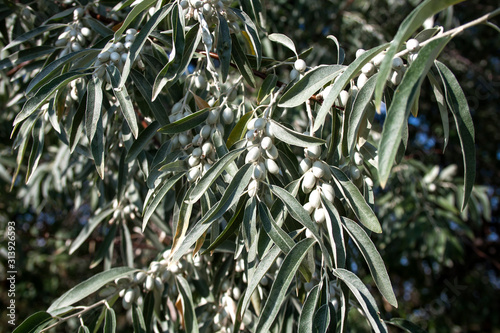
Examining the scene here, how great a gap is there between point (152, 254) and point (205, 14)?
1.96 meters

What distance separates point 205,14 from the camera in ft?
3.09

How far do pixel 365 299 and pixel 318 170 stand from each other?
257mm

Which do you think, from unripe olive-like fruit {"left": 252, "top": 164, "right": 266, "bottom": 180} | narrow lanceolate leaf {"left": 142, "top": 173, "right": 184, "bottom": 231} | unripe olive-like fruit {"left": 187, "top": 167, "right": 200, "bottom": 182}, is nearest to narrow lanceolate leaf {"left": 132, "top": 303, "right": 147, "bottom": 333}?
narrow lanceolate leaf {"left": 142, "top": 173, "right": 184, "bottom": 231}

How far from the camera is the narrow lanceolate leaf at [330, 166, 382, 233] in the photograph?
812 mm

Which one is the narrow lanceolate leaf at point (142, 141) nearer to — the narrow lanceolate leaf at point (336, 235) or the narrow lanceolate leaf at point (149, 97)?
the narrow lanceolate leaf at point (149, 97)

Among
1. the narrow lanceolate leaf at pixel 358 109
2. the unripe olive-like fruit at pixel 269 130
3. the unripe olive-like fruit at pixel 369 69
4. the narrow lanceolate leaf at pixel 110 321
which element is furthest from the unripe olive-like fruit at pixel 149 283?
the unripe olive-like fruit at pixel 369 69

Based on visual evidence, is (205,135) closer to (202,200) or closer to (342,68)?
(202,200)

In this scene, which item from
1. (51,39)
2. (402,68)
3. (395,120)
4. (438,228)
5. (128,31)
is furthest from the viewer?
(438,228)

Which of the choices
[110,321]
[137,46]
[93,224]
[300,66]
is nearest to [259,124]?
[300,66]

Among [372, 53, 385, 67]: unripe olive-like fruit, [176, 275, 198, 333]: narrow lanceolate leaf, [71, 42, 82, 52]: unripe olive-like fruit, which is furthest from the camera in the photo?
[71, 42, 82, 52]: unripe olive-like fruit

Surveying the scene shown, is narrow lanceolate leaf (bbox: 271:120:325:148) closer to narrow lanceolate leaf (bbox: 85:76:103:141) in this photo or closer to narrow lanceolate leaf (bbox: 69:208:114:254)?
narrow lanceolate leaf (bbox: 85:76:103:141)

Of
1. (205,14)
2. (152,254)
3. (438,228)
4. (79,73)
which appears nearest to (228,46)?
(205,14)

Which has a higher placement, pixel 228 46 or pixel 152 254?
pixel 228 46

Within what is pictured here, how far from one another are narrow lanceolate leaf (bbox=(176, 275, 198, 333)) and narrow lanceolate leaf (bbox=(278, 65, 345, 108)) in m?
0.58
